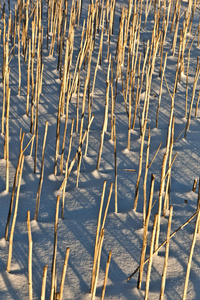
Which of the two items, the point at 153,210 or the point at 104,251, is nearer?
the point at 104,251

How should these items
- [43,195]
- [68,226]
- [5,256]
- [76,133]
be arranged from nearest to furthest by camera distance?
[5,256], [68,226], [43,195], [76,133]

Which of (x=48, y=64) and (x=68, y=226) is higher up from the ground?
(x=48, y=64)

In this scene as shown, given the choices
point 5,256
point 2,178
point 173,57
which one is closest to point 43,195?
point 2,178

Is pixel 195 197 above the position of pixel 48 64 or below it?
below

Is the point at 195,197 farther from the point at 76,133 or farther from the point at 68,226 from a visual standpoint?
the point at 76,133

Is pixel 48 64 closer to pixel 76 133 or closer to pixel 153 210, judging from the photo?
pixel 76 133

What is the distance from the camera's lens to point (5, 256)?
3.95ft

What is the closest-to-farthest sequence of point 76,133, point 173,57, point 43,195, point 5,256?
point 5,256
point 43,195
point 76,133
point 173,57

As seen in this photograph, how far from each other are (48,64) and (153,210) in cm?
132

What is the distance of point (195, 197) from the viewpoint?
4.91 ft

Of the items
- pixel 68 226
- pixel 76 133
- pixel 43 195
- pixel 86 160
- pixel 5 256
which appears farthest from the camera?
pixel 76 133

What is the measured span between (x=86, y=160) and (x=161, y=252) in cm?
56

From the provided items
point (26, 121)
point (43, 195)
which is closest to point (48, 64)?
point (26, 121)

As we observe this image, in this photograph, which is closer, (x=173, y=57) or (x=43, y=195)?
(x=43, y=195)
